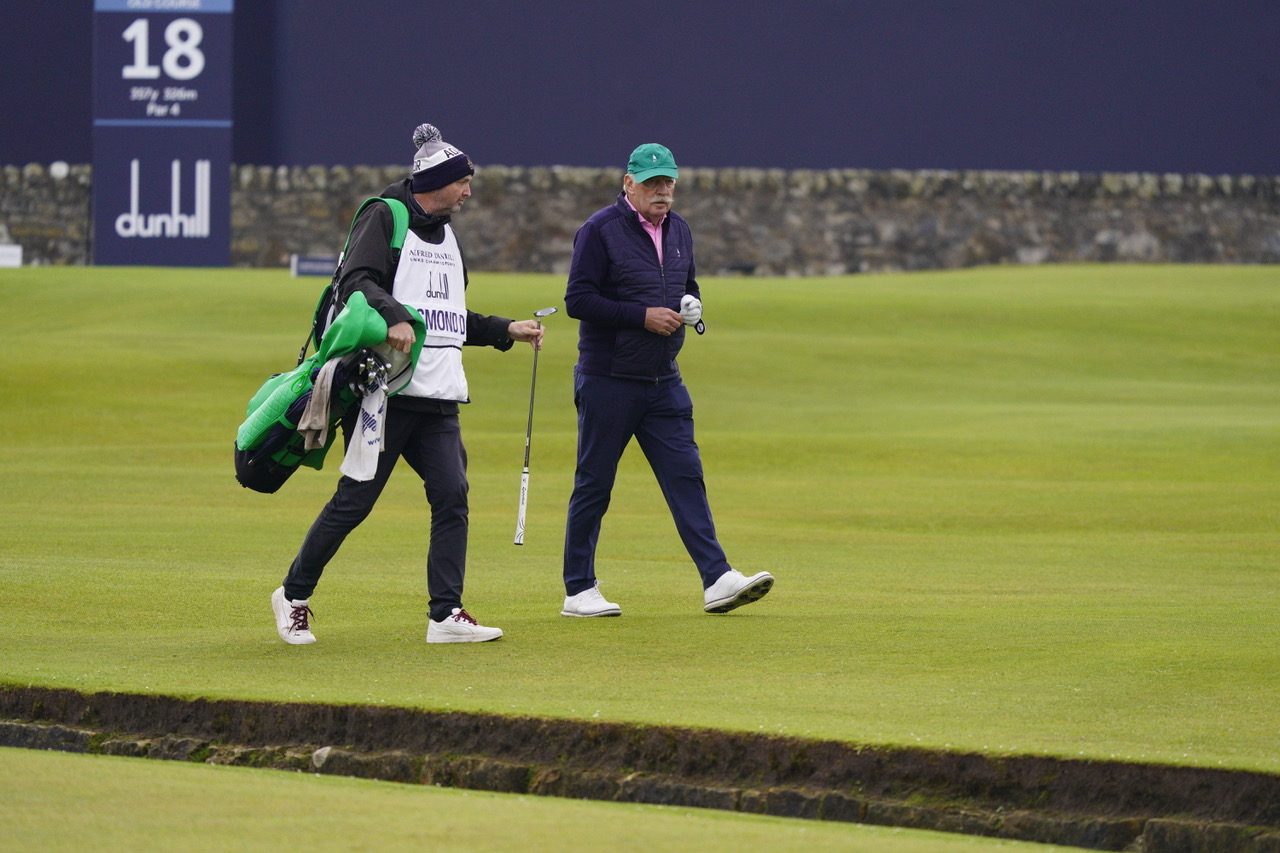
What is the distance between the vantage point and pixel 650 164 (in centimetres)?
794

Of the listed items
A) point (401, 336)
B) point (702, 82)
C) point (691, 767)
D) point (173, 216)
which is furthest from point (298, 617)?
point (702, 82)

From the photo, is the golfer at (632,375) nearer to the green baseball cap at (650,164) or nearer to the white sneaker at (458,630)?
the green baseball cap at (650,164)

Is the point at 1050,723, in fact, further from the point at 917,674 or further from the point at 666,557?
the point at 666,557

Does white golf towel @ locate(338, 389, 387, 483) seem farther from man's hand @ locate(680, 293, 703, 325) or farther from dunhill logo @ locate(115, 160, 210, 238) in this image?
dunhill logo @ locate(115, 160, 210, 238)

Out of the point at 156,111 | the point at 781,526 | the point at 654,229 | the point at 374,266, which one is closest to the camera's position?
the point at 374,266

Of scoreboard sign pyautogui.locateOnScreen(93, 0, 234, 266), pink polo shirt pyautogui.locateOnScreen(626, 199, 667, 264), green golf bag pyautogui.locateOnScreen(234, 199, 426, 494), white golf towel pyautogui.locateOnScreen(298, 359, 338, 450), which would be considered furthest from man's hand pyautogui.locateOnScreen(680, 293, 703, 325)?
scoreboard sign pyautogui.locateOnScreen(93, 0, 234, 266)

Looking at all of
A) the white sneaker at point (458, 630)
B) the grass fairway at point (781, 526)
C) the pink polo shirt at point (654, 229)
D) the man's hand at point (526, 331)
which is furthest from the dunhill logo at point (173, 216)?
the white sneaker at point (458, 630)

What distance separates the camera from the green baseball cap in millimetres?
7906

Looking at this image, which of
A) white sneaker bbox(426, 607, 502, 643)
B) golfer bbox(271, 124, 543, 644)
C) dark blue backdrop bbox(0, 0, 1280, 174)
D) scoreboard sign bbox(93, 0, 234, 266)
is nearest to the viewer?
golfer bbox(271, 124, 543, 644)

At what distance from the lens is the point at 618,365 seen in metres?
8.03

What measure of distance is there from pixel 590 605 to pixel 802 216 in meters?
28.6

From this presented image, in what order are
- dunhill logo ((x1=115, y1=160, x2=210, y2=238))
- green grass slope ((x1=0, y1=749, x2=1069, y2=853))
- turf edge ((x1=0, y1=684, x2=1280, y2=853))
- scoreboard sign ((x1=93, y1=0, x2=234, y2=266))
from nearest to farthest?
1. green grass slope ((x1=0, y1=749, x2=1069, y2=853))
2. turf edge ((x1=0, y1=684, x2=1280, y2=853))
3. scoreboard sign ((x1=93, y1=0, x2=234, y2=266))
4. dunhill logo ((x1=115, y1=160, x2=210, y2=238))

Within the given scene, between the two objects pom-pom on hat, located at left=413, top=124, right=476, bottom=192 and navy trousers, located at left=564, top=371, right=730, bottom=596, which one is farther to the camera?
navy trousers, located at left=564, top=371, right=730, bottom=596

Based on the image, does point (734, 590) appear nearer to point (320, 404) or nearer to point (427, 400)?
point (427, 400)
